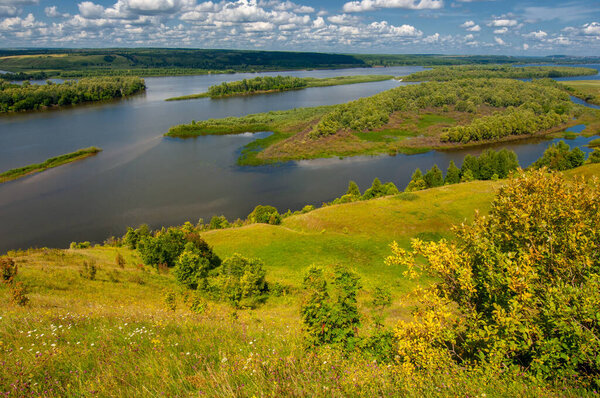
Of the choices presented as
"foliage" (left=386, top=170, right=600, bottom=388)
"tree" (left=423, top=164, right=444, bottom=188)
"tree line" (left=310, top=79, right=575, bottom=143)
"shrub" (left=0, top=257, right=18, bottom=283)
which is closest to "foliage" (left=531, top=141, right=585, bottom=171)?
"tree" (left=423, top=164, right=444, bottom=188)

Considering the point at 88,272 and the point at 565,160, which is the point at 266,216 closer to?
the point at 88,272

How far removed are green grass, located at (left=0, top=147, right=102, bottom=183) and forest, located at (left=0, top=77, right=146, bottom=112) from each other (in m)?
86.5

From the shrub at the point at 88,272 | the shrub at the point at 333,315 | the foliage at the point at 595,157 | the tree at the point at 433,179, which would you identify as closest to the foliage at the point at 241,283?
the shrub at the point at 88,272

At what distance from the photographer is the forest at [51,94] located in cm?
14350

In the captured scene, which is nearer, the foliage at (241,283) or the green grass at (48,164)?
the foliage at (241,283)

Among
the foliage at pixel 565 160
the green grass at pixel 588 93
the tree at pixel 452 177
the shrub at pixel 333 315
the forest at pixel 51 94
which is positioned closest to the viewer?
the shrub at pixel 333 315

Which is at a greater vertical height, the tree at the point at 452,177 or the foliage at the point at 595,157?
the foliage at the point at 595,157

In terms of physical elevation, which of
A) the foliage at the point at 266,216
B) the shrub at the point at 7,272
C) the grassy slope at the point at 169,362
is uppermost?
the grassy slope at the point at 169,362

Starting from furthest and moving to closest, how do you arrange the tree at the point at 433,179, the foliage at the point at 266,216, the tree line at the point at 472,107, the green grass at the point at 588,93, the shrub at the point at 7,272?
the green grass at the point at 588,93 → the tree line at the point at 472,107 → the tree at the point at 433,179 → the foliage at the point at 266,216 → the shrub at the point at 7,272

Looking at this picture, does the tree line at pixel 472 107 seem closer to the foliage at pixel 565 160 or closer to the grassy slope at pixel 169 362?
the foliage at pixel 565 160

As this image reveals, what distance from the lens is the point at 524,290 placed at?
8125mm

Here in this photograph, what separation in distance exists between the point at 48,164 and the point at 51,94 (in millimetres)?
102714

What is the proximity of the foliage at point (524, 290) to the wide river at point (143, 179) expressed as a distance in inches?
1977

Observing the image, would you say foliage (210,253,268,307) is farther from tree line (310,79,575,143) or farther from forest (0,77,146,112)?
forest (0,77,146,112)
